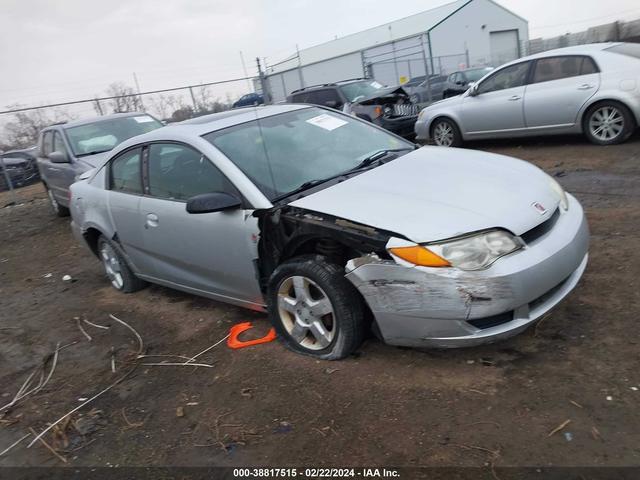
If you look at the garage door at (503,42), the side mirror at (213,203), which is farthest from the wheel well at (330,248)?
the garage door at (503,42)

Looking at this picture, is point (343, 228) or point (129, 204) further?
point (129, 204)

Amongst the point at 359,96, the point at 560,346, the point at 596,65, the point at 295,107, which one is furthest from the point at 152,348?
the point at 359,96

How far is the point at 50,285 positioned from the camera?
628 centimetres

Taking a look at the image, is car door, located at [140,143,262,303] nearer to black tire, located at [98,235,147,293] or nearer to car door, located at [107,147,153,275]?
car door, located at [107,147,153,275]

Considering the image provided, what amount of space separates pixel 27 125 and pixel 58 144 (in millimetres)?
9966

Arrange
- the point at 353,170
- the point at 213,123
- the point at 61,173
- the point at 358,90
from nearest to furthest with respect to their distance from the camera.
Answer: the point at 353,170 → the point at 213,123 → the point at 61,173 → the point at 358,90

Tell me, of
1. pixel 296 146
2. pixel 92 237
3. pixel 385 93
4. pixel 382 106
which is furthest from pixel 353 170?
pixel 385 93

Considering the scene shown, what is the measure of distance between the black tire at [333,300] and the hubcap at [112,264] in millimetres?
2517

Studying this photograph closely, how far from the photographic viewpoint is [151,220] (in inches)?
169

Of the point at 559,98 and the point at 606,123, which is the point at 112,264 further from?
the point at 606,123

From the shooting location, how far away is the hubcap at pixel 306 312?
3232 millimetres

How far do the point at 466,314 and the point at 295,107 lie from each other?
2.55 meters

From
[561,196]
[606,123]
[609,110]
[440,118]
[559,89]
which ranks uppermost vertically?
[559,89]

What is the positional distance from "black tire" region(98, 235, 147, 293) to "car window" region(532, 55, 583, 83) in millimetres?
6707
